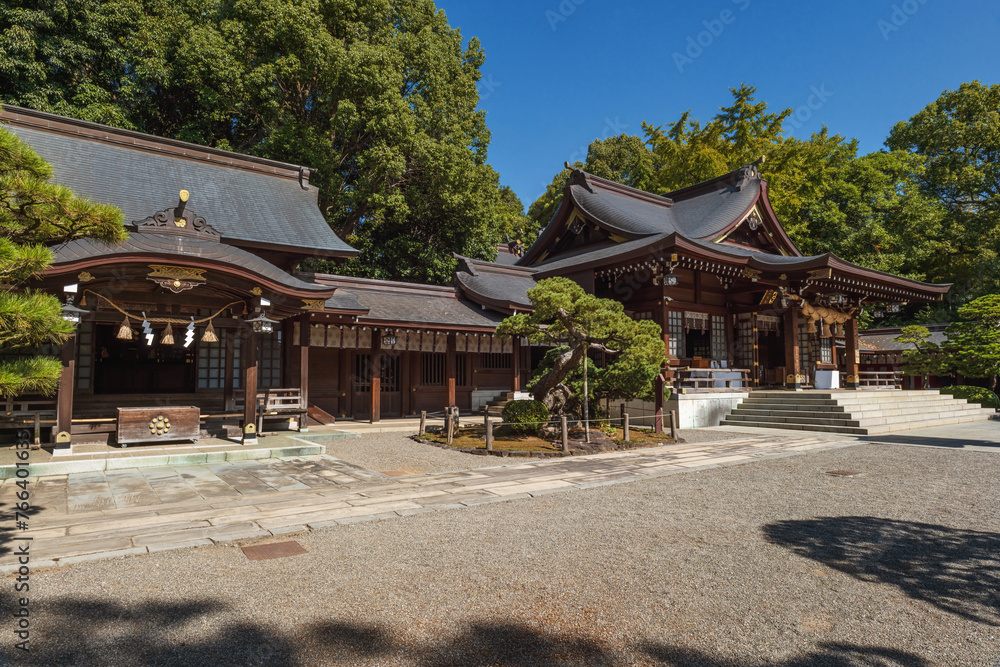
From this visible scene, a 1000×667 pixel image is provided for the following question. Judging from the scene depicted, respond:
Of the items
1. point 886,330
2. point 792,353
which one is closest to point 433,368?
point 792,353

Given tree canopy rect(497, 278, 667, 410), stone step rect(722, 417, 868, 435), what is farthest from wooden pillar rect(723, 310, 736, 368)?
tree canopy rect(497, 278, 667, 410)

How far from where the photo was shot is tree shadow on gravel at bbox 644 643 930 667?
3.10 meters

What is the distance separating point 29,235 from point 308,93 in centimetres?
2234

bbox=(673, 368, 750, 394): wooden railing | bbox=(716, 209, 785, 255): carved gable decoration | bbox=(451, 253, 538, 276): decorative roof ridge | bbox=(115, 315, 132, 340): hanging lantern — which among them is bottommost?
bbox=(673, 368, 750, 394): wooden railing

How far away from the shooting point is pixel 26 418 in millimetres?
10328

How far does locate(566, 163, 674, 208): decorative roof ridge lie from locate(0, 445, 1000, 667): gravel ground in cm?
1748

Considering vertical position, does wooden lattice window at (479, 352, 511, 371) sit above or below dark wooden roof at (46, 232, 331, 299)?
below

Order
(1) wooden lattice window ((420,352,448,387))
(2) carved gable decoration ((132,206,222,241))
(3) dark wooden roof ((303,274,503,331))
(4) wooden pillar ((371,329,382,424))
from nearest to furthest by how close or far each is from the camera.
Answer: (2) carved gable decoration ((132,206,222,241)) < (3) dark wooden roof ((303,274,503,331)) < (4) wooden pillar ((371,329,382,424)) < (1) wooden lattice window ((420,352,448,387))

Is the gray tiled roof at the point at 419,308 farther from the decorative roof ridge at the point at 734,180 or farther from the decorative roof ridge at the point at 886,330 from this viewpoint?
the decorative roof ridge at the point at 886,330

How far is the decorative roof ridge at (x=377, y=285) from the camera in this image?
59.3 feet

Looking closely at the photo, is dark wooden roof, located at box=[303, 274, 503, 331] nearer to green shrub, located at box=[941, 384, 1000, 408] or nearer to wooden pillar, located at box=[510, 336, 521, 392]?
wooden pillar, located at box=[510, 336, 521, 392]

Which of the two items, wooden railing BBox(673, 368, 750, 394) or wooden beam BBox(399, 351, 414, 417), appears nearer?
wooden railing BBox(673, 368, 750, 394)

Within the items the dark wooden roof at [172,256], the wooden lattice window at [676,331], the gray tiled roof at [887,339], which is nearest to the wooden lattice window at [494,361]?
the wooden lattice window at [676,331]

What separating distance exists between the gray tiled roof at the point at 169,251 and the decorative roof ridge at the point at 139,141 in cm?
654
